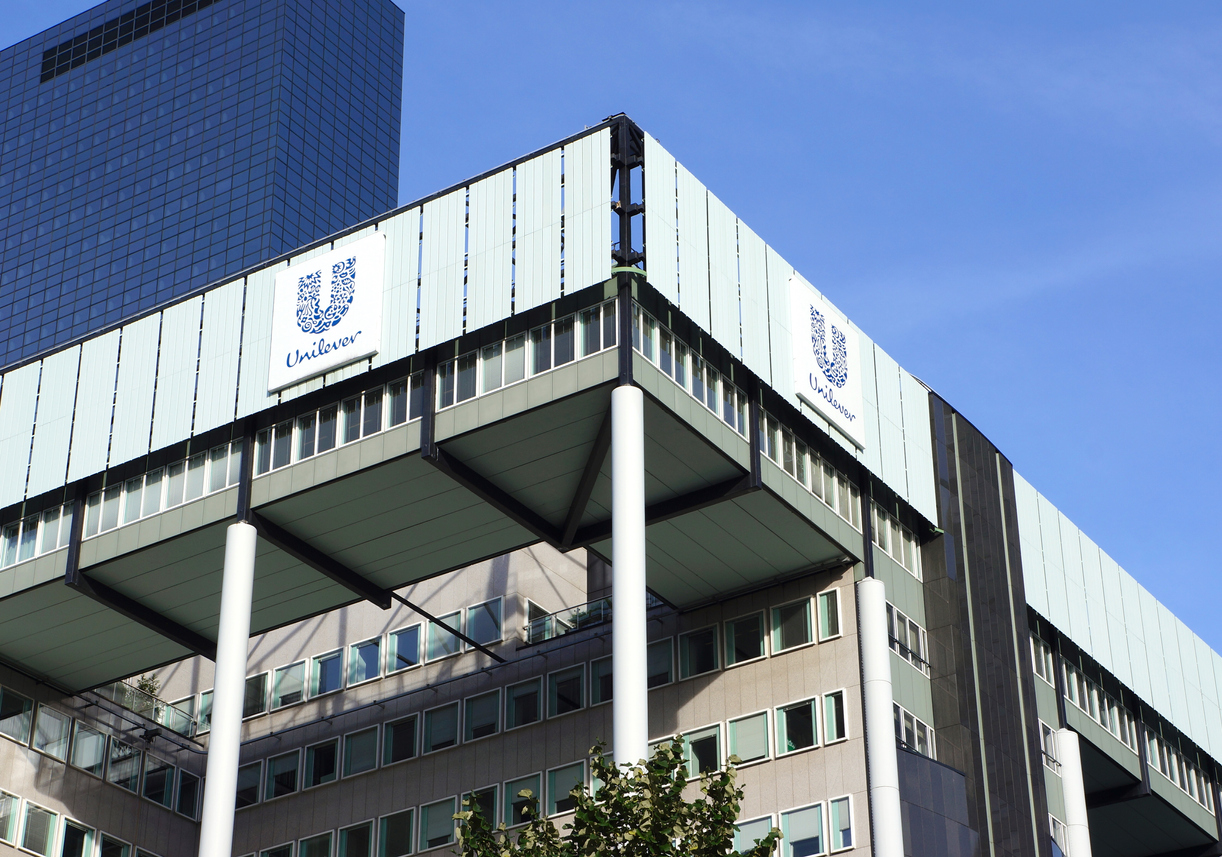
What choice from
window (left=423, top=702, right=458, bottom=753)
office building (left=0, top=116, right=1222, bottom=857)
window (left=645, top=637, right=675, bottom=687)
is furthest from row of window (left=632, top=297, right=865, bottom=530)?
window (left=423, top=702, right=458, bottom=753)

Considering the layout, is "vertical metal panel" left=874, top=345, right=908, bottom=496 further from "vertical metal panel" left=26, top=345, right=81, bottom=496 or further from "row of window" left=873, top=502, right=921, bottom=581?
"vertical metal panel" left=26, top=345, right=81, bottom=496

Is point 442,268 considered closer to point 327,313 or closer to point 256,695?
Result: point 327,313

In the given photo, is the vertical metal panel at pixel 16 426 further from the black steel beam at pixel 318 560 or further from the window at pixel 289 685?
the window at pixel 289 685

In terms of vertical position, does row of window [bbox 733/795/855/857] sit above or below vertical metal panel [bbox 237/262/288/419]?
below

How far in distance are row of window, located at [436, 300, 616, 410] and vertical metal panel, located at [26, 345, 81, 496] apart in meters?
14.7

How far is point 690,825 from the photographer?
3400 centimetres

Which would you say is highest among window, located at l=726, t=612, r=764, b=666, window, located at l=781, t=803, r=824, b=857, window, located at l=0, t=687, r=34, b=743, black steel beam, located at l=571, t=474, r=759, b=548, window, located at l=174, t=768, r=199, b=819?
black steel beam, located at l=571, t=474, r=759, b=548

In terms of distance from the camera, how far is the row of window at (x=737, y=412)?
53.0 meters

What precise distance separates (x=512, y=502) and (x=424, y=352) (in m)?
5.49

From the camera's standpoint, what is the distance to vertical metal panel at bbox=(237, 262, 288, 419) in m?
56.7

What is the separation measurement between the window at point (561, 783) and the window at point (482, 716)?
3911 millimetres

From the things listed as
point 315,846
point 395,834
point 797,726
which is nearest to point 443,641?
point 395,834

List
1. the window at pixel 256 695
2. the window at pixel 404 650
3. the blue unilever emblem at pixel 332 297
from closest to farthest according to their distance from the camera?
the blue unilever emblem at pixel 332 297 → the window at pixel 404 650 → the window at pixel 256 695

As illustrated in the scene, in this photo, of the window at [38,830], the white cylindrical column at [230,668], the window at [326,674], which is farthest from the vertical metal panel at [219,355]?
the window at [326,674]
